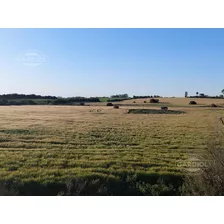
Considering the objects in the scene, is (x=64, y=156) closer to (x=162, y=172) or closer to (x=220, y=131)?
(x=162, y=172)

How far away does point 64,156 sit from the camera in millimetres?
14336

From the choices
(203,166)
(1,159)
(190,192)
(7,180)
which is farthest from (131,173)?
(1,159)

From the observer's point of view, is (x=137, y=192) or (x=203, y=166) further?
(x=137, y=192)

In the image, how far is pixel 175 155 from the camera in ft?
50.9

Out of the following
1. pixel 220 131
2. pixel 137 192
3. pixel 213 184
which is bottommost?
pixel 137 192

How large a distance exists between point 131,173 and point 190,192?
302 cm

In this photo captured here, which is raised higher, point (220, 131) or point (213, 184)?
point (220, 131)

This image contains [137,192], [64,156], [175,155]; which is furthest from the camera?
[175,155]

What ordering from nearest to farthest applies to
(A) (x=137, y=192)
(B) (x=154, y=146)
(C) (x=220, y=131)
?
(C) (x=220, y=131) < (A) (x=137, y=192) < (B) (x=154, y=146)

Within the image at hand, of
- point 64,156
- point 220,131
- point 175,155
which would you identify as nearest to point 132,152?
point 175,155

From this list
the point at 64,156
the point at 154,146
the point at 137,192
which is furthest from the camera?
the point at 154,146

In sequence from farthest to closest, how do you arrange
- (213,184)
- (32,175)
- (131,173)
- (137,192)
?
(131,173)
(32,175)
(137,192)
(213,184)

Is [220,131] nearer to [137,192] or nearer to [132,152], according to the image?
[137,192]

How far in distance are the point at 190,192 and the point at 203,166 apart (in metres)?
1.24
